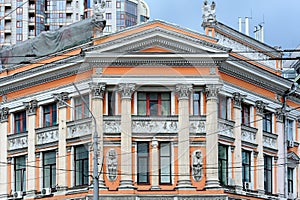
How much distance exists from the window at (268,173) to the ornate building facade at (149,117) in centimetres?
28

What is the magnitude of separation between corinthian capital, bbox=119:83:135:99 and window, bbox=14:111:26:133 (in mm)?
7897

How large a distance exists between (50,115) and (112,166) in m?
5.99

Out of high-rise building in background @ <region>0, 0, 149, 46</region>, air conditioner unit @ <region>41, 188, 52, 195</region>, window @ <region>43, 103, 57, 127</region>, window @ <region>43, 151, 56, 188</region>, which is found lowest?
air conditioner unit @ <region>41, 188, 52, 195</region>

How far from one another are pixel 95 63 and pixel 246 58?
8.87 metres

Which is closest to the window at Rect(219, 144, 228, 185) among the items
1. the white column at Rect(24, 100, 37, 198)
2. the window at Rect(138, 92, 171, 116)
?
the window at Rect(138, 92, 171, 116)

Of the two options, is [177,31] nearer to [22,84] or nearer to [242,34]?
[242,34]

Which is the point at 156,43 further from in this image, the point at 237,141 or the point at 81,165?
the point at 81,165

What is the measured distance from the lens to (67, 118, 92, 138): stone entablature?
4656 cm

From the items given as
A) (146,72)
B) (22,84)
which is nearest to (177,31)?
(146,72)

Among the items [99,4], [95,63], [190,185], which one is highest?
[99,4]

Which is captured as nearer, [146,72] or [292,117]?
[146,72]

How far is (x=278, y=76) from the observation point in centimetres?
5172

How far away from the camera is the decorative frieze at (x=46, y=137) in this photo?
1916 inches

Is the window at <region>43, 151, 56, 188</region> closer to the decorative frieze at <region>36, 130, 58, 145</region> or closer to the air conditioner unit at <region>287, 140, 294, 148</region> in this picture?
the decorative frieze at <region>36, 130, 58, 145</region>
